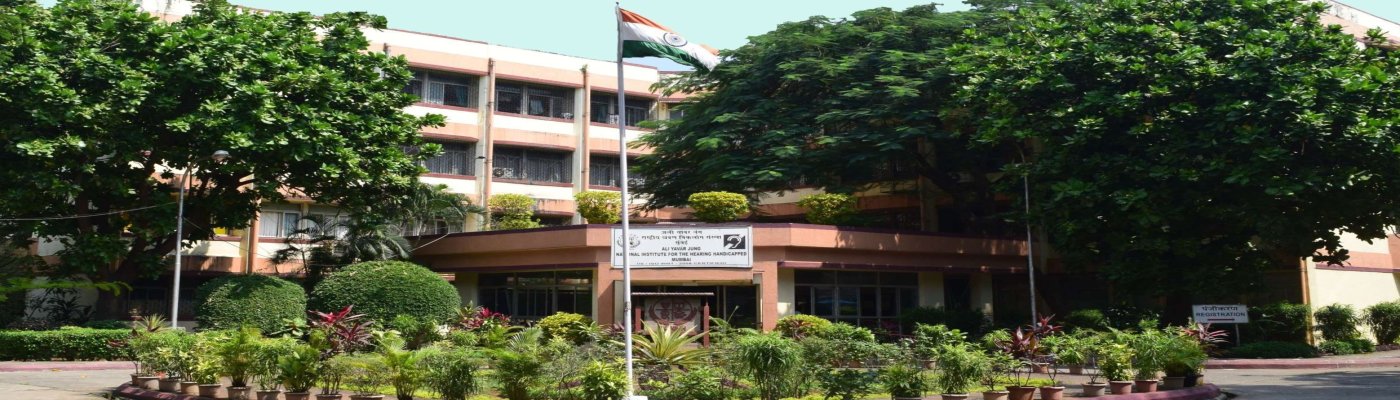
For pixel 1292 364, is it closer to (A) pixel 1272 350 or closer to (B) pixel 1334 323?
(A) pixel 1272 350

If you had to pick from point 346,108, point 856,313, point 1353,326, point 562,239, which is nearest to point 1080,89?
point 856,313

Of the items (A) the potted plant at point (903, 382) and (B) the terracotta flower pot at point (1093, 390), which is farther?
(B) the terracotta flower pot at point (1093, 390)

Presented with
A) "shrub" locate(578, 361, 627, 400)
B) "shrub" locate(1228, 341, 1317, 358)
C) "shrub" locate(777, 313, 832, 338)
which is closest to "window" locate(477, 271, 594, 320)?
"shrub" locate(777, 313, 832, 338)

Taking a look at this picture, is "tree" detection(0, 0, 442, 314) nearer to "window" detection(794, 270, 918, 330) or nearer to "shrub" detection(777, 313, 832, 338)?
"shrub" detection(777, 313, 832, 338)

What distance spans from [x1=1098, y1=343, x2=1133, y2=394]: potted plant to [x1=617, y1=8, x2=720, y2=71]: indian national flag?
7.65 m

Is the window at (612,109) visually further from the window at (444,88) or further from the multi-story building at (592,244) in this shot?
the window at (444,88)

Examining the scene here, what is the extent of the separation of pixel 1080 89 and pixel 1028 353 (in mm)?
13966

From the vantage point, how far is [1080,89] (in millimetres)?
30391

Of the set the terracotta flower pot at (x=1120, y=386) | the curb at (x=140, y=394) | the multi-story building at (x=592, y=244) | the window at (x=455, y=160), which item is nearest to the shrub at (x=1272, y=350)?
the multi-story building at (x=592, y=244)

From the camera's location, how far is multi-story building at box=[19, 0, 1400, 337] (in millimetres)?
32125

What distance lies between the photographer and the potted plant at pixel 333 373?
52.6 feet

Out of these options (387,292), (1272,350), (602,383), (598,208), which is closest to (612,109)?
(598,208)

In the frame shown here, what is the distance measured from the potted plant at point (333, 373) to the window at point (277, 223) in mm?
26679

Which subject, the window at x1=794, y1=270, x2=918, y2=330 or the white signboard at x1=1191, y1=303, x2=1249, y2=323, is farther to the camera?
the window at x1=794, y1=270, x2=918, y2=330
